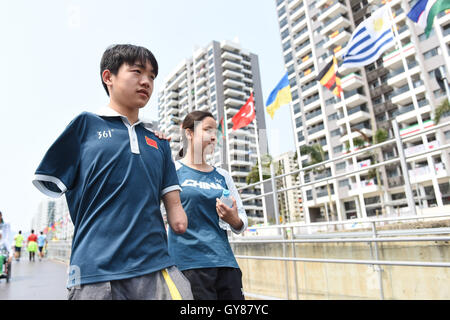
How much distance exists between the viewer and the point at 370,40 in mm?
10648

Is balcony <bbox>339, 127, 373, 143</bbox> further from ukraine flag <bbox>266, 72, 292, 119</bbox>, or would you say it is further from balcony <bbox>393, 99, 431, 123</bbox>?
ukraine flag <bbox>266, 72, 292, 119</bbox>

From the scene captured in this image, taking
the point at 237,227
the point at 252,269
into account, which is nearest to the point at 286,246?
the point at 252,269

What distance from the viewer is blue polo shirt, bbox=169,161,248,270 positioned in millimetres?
1646

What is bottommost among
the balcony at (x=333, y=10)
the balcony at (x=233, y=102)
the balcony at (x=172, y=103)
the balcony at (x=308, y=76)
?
the balcony at (x=308, y=76)

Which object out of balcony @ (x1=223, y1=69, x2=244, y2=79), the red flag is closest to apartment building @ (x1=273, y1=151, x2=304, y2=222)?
the red flag

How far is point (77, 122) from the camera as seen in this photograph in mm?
1059

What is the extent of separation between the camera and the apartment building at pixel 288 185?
694 inches

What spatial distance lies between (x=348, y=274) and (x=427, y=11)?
7.74 m

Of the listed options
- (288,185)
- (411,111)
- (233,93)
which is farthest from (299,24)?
(288,185)

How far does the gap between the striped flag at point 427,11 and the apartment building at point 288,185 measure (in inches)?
208

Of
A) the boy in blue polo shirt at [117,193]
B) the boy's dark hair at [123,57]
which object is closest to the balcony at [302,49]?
the boy's dark hair at [123,57]

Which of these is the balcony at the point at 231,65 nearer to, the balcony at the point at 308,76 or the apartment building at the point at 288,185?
the balcony at the point at 308,76

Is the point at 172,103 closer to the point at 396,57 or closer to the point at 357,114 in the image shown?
the point at 357,114

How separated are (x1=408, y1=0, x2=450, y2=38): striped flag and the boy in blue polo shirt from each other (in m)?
9.21
